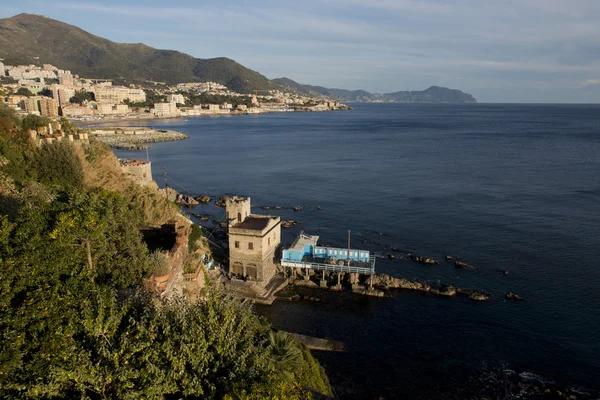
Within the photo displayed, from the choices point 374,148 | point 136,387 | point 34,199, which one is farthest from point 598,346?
point 374,148

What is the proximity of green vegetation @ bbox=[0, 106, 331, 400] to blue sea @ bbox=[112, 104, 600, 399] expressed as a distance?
12.8m

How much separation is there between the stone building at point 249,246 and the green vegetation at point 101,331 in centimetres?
1665

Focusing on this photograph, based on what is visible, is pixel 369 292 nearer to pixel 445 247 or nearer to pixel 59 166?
pixel 445 247

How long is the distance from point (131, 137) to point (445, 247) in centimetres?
10844

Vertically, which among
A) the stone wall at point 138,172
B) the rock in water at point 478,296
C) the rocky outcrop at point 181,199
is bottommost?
the rock in water at point 478,296

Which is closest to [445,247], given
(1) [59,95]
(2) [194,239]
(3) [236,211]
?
(3) [236,211]

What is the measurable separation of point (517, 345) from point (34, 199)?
30105mm

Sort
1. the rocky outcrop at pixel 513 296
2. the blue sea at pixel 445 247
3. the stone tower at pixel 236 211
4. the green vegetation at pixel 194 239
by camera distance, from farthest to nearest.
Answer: the stone tower at pixel 236 211, the green vegetation at pixel 194 239, the rocky outcrop at pixel 513 296, the blue sea at pixel 445 247

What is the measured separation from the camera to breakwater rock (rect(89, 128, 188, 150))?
111 m

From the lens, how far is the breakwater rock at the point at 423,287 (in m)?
33.6

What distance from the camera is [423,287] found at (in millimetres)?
34625

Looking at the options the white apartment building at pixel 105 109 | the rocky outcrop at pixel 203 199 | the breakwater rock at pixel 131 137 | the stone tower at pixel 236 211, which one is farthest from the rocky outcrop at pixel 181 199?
the white apartment building at pixel 105 109

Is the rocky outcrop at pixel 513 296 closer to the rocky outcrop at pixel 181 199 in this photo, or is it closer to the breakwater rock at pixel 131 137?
the rocky outcrop at pixel 181 199

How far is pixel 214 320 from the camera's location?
481 inches
